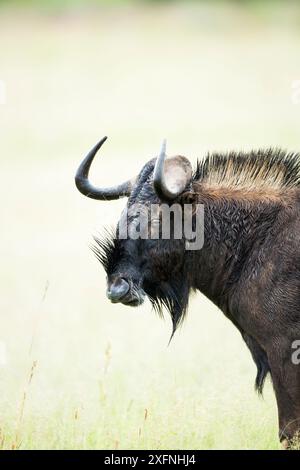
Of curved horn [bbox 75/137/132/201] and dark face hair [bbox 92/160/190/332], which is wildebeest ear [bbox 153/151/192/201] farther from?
curved horn [bbox 75/137/132/201]

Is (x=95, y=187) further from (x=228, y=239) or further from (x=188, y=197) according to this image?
(x=228, y=239)

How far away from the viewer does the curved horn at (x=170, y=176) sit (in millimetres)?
8828

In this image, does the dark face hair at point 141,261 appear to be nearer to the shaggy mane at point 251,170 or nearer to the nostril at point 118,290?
the nostril at point 118,290

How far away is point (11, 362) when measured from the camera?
14117mm

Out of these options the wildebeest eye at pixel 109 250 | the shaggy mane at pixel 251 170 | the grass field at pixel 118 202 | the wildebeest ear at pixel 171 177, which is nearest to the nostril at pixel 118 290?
the wildebeest eye at pixel 109 250

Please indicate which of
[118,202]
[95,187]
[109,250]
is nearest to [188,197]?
[109,250]

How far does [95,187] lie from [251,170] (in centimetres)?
141

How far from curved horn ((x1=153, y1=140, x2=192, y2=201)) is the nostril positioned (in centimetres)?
80

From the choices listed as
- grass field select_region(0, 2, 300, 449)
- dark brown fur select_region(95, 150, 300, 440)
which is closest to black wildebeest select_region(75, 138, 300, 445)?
dark brown fur select_region(95, 150, 300, 440)

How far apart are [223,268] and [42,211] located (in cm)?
1708

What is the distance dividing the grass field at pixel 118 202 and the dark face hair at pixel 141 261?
59 centimetres

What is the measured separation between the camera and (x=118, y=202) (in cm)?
2706

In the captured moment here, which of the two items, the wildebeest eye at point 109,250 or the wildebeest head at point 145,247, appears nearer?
the wildebeest head at point 145,247

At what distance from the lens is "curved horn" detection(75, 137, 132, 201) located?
962 centimetres
